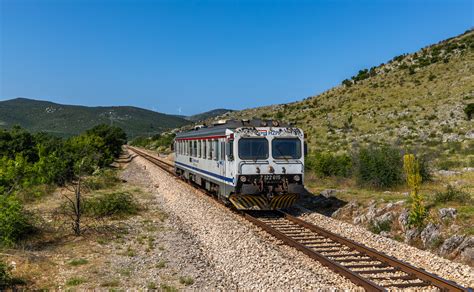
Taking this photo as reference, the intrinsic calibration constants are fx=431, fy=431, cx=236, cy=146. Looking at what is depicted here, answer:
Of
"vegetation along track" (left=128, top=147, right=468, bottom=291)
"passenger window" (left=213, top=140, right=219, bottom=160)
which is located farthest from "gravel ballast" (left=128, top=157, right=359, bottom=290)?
"passenger window" (left=213, top=140, right=219, bottom=160)

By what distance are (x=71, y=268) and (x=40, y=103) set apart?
171m

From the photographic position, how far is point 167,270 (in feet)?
30.8

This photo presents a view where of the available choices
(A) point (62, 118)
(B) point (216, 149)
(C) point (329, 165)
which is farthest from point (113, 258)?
(A) point (62, 118)

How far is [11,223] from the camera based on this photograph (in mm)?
10703

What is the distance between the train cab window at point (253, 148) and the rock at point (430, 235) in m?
5.88

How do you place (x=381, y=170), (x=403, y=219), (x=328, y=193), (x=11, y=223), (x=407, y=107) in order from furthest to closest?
(x=407, y=107) → (x=381, y=170) → (x=328, y=193) → (x=403, y=219) → (x=11, y=223)

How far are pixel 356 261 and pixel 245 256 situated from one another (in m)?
2.56

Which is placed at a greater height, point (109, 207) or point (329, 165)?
point (329, 165)

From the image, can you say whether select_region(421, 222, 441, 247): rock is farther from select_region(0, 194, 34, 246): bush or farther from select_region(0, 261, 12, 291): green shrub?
select_region(0, 194, 34, 246): bush

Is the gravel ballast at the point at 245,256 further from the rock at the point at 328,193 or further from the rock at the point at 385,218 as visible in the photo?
the rock at the point at 328,193

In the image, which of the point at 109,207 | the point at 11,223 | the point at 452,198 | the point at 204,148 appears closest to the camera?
the point at 11,223

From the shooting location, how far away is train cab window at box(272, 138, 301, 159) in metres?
15.5

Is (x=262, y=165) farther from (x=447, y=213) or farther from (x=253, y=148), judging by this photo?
(x=447, y=213)

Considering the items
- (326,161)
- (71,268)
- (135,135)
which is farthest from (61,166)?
(135,135)
